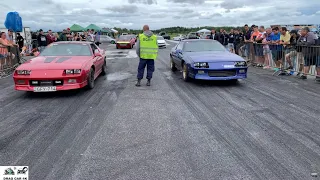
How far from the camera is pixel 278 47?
428 inches

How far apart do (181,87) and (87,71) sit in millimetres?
2689

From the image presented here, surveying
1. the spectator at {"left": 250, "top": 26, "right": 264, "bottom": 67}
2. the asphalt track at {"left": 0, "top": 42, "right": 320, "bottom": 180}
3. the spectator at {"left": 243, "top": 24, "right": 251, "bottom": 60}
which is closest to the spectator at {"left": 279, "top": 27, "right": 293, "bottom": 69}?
the spectator at {"left": 250, "top": 26, "right": 264, "bottom": 67}

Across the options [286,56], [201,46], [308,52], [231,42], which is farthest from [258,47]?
[201,46]

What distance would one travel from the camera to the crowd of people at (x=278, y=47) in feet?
30.1

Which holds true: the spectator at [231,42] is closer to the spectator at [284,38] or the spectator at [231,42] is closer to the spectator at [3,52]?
the spectator at [284,38]

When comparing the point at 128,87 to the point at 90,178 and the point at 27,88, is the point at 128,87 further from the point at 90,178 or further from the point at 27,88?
the point at 90,178

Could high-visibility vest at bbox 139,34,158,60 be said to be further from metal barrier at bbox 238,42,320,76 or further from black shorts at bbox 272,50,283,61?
black shorts at bbox 272,50,283,61

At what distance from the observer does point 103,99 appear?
666 cm

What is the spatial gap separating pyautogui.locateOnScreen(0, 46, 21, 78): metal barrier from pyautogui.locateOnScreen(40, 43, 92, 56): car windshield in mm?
3394

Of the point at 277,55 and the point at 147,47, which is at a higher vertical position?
the point at 147,47

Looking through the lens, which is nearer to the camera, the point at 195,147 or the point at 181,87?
the point at 195,147

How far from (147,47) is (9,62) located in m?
6.70

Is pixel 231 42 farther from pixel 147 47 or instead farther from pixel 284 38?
pixel 147 47

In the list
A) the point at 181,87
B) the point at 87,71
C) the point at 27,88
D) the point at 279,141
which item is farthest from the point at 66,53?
the point at 279,141
